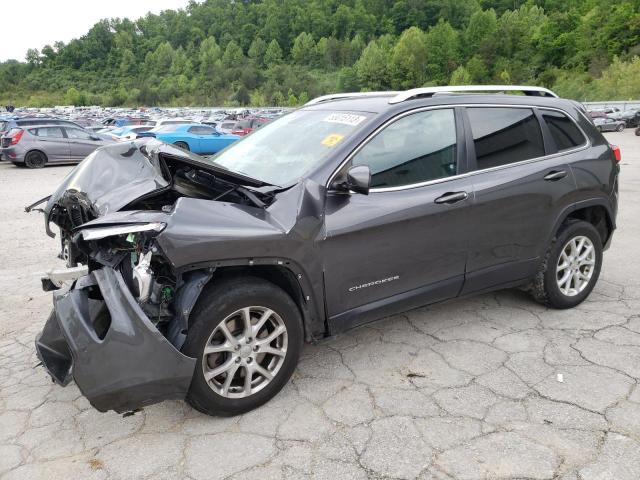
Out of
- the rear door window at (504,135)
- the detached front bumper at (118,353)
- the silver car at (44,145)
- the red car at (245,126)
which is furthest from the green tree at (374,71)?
the detached front bumper at (118,353)

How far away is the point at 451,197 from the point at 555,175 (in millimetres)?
1068

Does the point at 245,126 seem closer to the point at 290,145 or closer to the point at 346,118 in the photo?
the point at 290,145

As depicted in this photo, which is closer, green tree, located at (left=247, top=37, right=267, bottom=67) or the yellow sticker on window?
the yellow sticker on window

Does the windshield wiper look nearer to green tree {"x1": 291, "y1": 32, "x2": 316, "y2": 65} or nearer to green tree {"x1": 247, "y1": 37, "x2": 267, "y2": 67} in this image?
green tree {"x1": 291, "y1": 32, "x2": 316, "y2": 65}

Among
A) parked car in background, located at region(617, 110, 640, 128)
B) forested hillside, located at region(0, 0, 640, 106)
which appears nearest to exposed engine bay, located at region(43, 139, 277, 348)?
parked car in background, located at region(617, 110, 640, 128)

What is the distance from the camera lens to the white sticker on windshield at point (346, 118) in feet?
11.2

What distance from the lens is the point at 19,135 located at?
16000mm

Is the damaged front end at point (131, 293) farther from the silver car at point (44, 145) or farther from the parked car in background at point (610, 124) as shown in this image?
the parked car in background at point (610, 124)

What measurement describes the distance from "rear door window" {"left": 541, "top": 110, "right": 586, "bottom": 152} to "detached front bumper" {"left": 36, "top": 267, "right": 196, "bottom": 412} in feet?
10.7

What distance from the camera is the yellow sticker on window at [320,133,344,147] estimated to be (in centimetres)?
333

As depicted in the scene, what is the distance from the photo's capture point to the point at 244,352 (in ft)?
9.41

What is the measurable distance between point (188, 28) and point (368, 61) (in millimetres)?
71130

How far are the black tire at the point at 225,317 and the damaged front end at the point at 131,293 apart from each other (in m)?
0.08

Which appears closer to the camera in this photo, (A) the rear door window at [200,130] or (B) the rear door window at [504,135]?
(B) the rear door window at [504,135]
